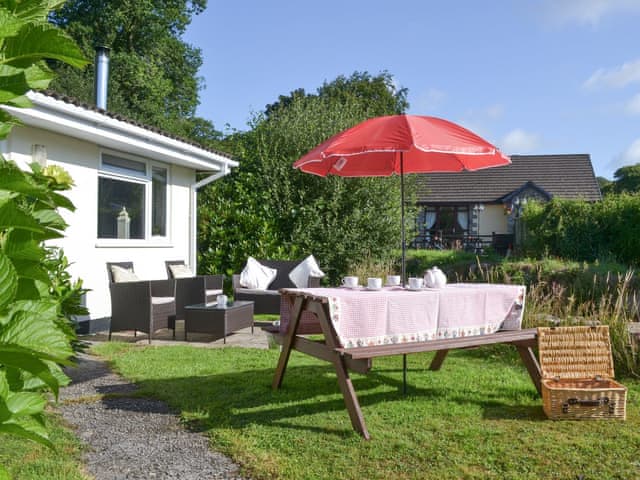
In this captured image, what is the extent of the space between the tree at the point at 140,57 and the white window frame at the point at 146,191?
16.8 metres

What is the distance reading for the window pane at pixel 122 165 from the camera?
866 cm

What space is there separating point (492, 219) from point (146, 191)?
23.4 meters

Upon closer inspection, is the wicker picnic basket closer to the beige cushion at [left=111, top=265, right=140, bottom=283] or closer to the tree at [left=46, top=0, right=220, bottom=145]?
the beige cushion at [left=111, top=265, right=140, bottom=283]

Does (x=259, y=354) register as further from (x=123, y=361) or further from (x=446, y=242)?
(x=446, y=242)

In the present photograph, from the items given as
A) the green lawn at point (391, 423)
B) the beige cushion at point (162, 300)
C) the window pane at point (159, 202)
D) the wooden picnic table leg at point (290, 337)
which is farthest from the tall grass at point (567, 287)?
the beige cushion at point (162, 300)

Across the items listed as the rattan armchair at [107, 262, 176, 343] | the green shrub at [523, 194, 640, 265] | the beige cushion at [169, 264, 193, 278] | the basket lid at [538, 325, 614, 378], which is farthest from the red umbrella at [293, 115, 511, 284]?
the green shrub at [523, 194, 640, 265]

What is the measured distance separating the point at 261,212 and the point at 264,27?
5.18m

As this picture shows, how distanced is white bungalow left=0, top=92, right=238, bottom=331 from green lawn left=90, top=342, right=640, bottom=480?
2.49 m

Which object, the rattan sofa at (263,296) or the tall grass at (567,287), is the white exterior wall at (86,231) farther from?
the tall grass at (567,287)

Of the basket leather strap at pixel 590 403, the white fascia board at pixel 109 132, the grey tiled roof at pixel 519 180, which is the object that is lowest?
the basket leather strap at pixel 590 403

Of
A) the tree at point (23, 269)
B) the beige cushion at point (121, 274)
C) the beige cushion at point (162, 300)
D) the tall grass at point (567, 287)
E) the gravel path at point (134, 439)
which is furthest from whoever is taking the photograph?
the beige cushion at point (121, 274)

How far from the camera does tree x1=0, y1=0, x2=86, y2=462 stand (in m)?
0.79

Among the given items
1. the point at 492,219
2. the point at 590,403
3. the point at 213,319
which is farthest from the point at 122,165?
the point at 492,219

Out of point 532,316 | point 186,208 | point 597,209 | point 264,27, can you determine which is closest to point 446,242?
point 597,209
